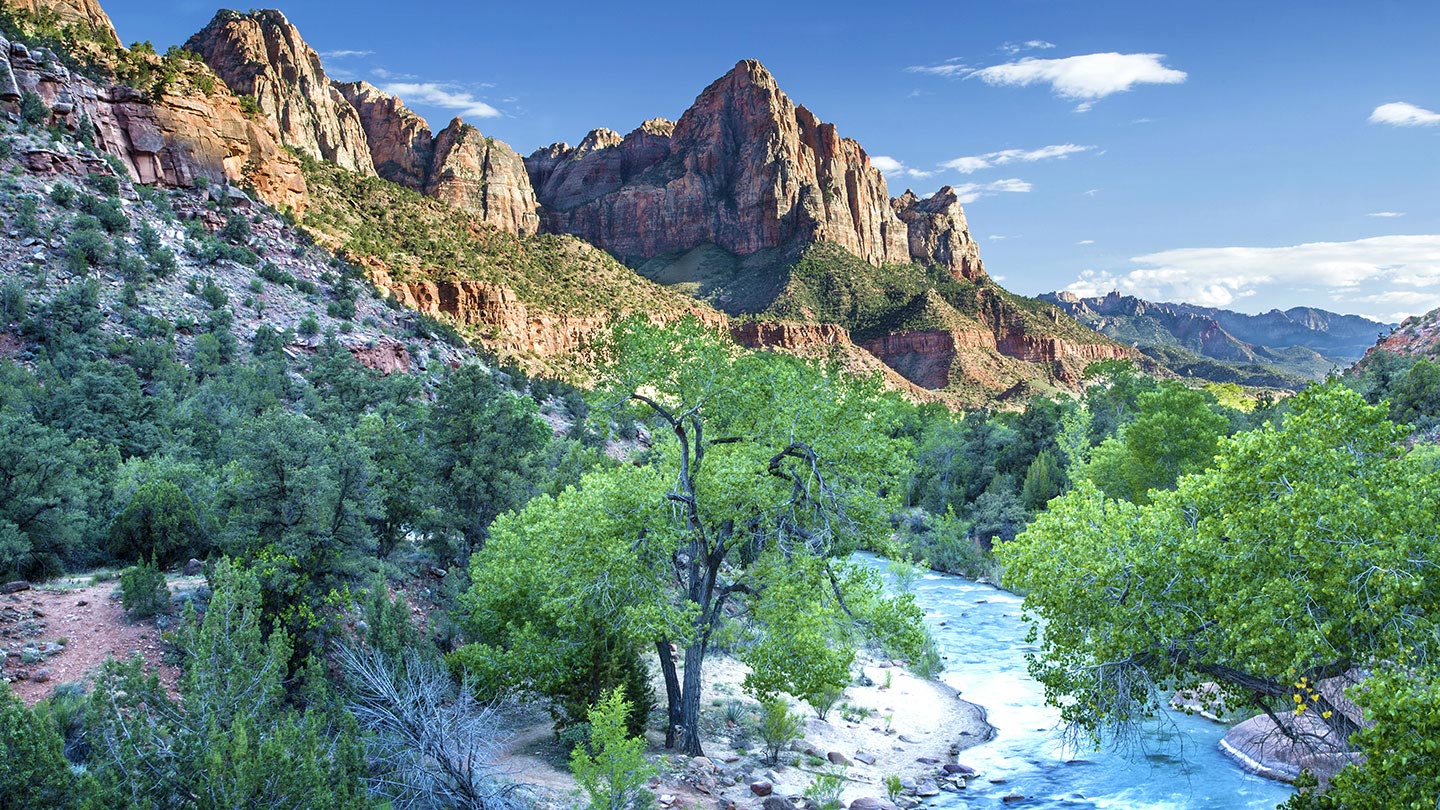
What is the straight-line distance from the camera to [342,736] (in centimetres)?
863

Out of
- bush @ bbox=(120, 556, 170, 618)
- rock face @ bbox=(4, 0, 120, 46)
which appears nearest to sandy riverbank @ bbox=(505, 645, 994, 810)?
bush @ bbox=(120, 556, 170, 618)

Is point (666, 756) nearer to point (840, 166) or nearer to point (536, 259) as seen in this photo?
point (536, 259)

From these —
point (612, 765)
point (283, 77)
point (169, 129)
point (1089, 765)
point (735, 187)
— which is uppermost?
point (283, 77)

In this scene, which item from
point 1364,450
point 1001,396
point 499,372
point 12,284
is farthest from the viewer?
point 1001,396

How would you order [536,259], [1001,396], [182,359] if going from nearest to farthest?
1. [182,359]
2. [536,259]
3. [1001,396]

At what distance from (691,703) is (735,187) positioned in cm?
15695

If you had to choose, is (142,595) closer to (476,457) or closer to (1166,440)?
(476,457)

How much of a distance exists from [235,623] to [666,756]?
690cm

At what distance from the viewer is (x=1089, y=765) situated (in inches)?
598

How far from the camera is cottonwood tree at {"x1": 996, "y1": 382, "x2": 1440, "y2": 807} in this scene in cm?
759

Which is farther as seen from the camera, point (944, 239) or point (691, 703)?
point (944, 239)

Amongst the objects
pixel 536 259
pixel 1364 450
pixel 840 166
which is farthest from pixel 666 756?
pixel 840 166

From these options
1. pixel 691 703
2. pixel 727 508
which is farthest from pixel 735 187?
pixel 691 703

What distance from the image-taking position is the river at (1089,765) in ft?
44.7
